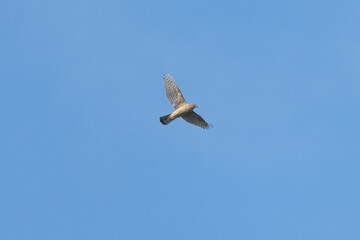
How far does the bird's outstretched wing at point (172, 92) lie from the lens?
146 ft

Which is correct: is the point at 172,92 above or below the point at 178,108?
above

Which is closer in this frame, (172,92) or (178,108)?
(178,108)

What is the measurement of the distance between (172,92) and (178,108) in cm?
197

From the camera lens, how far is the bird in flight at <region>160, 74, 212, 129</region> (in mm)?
43281

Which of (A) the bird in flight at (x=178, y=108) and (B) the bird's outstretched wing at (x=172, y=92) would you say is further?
(B) the bird's outstretched wing at (x=172, y=92)

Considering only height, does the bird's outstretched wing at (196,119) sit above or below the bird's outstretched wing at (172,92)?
below

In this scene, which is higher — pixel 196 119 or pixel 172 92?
pixel 172 92

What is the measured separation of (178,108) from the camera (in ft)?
144

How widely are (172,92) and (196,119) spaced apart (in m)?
2.96

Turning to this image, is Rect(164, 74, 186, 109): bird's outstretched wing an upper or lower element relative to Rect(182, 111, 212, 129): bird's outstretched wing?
upper

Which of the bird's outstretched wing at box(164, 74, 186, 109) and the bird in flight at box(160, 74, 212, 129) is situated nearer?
the bird in flight at box(160, 74, 212, 129)

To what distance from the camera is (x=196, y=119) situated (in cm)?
4472

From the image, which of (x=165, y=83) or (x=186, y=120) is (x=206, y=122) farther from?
(x=165, y=83)

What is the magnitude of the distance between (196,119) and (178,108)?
1877 mm
